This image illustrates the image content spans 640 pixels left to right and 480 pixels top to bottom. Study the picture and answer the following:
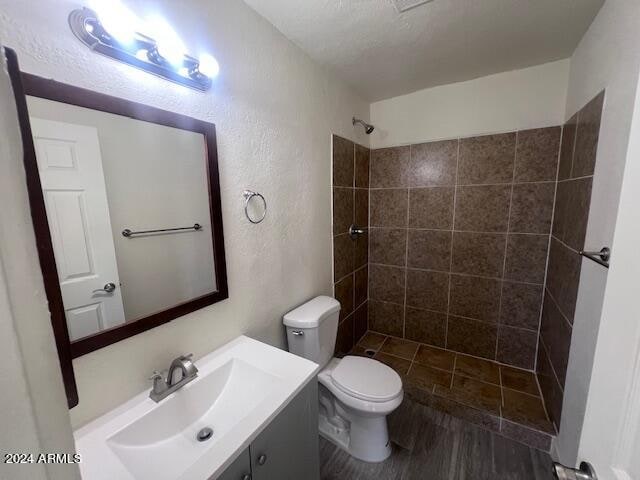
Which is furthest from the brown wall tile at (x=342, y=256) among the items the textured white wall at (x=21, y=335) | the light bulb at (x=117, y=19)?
the textured white wall at (x=21, y=335)

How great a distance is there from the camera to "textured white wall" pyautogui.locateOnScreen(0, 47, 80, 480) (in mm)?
248

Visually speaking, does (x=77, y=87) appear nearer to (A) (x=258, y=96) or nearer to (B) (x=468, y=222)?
(A) (x=258, y=96)

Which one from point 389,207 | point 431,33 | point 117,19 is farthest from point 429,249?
point 117,19

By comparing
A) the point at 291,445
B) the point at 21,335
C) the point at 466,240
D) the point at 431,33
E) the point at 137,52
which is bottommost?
the point at 291,445

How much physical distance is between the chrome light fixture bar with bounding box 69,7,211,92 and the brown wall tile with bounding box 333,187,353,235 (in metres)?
1.11

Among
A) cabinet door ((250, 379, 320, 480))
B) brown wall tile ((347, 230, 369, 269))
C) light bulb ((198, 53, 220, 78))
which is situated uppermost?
light bulb ((198, 53, 220, 78))

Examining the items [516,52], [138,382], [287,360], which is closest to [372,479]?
[287,360]

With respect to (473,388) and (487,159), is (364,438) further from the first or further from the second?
(487,159)

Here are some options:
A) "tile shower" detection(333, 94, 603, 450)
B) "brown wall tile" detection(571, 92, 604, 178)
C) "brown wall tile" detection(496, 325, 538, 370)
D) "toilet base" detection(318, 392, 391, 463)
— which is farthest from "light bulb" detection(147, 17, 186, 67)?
"brown wall tile" detection(496, 325, 538, 370)

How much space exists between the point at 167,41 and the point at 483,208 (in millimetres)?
2112

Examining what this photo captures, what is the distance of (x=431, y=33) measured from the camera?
1430 millimetres

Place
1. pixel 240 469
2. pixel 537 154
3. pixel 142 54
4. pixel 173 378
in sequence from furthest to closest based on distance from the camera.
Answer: pixel 537 154 < pixel 173 378 < pixel 142 54 < pixel 240 469

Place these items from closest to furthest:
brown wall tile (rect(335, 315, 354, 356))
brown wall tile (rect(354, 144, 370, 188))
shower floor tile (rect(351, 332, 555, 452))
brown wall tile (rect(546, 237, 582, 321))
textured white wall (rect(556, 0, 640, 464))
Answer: textured white wall (rect(556, 0, 640, 464)) → brown wall tile (rect(546, 237, 582, 321)) → shower floor tile (rect(351, 332, 555, 452)) → brown wall tile (rect(335, 315, 354, 356)) → brown wall tile (rect(354, 144, 370, 188))

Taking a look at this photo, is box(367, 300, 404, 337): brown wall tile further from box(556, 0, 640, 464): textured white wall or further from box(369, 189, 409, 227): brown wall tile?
box(556, 0, 640, 464): textured white wall
